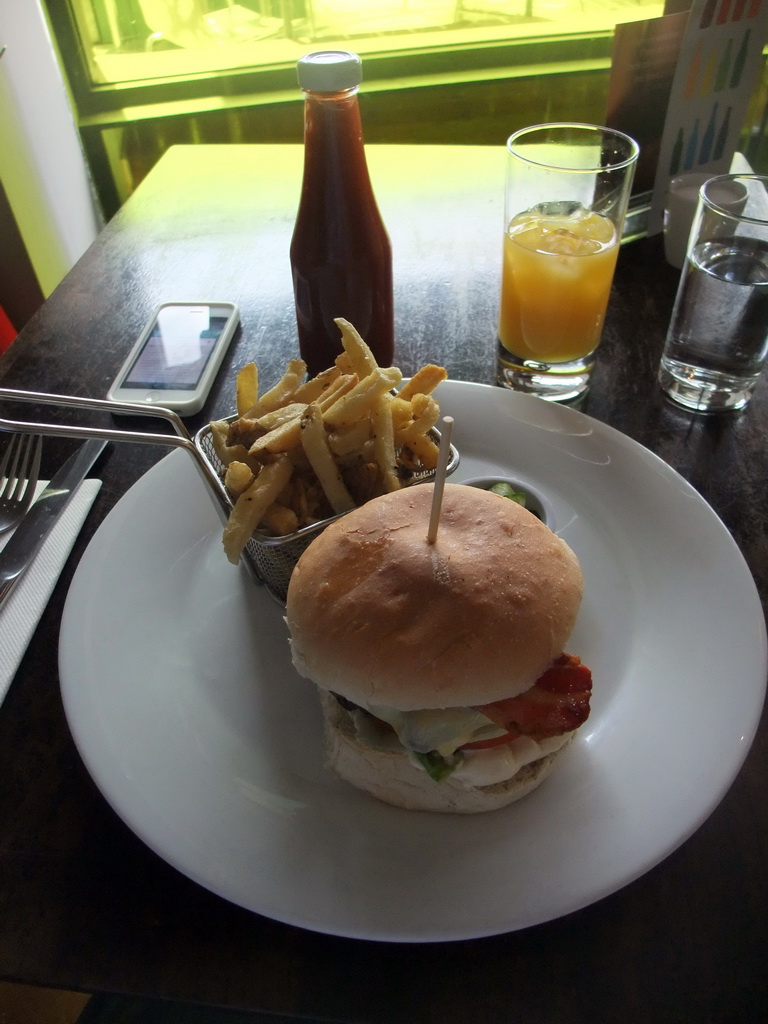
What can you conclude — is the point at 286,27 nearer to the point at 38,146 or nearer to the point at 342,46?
the point at 342,46

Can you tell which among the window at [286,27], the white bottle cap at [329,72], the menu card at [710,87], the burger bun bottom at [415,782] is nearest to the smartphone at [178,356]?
the white bottle cap at [329,72]

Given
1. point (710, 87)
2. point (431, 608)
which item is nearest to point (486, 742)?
point (431, 608)

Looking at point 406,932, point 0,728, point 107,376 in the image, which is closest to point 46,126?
point 107,376

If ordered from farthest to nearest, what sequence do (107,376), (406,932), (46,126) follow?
(46,126)
(107,376)
(406,932)

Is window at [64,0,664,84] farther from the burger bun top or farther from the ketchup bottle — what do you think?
the burger bun top

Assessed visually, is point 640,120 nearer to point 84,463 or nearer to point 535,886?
point 84,463

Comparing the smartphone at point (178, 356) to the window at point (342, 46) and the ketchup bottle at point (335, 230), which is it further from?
the window at point (342, 46)
